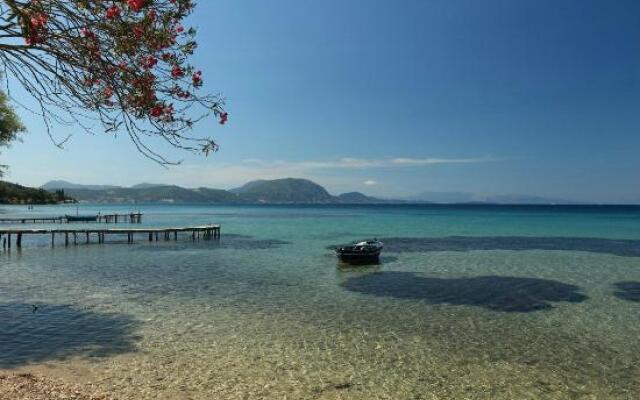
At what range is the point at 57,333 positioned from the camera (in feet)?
43.7

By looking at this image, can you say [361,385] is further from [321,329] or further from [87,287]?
[87,287]

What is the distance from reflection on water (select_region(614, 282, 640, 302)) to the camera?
790 inches

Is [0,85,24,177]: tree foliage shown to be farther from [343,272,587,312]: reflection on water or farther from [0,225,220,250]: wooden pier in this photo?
[343,272,587,312]: reflection on water

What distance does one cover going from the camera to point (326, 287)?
2167 cm

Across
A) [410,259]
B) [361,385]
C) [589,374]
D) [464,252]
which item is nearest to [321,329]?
[361,385]

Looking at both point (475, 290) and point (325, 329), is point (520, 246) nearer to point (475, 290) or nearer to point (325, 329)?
point (475, 290)

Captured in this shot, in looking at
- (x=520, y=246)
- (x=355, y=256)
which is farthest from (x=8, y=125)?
(x=520, y=246)

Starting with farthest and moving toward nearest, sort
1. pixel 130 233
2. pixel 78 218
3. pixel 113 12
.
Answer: pixel 78 218, pixel 130 233, pixel 113 12

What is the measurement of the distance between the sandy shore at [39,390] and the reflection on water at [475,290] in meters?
13.4

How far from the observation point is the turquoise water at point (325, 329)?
33.4 feet

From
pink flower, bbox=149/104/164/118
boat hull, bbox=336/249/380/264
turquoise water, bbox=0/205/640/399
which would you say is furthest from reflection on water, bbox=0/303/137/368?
boat hull, bbox=336/249/380/264

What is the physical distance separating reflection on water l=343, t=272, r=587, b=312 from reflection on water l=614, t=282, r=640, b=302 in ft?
5.85

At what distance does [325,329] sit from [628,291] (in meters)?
16.5

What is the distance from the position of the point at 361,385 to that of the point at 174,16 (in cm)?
878
